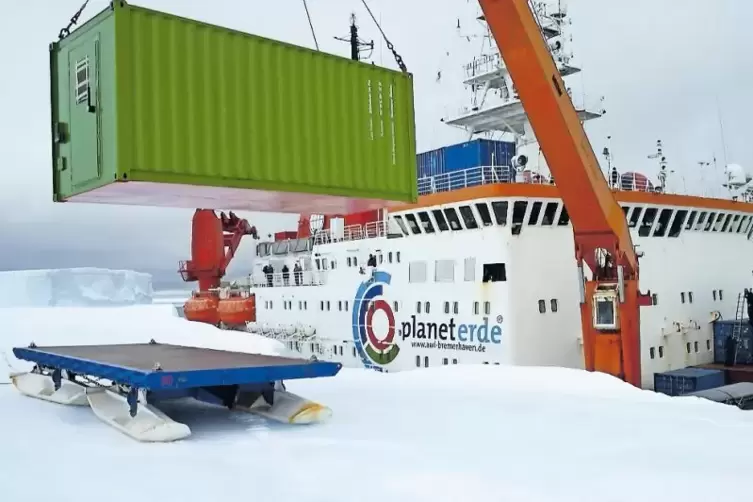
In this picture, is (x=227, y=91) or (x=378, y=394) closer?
(x=227, y=91)

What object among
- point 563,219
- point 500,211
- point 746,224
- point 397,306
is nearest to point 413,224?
point 397,306

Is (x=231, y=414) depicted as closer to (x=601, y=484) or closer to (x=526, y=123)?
(x=601, y=484)

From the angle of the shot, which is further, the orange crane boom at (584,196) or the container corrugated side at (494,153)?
the container corrugated side at (494,153)

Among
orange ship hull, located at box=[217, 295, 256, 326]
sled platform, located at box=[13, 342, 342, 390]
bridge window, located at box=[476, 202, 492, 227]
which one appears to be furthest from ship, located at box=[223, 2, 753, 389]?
sled platform, located at box=[13, 342, 342, 390]

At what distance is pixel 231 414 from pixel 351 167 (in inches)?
145

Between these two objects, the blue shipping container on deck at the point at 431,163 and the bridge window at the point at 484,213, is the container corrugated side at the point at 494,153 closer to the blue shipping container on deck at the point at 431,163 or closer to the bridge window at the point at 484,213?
the blue shipping container on deck at the point at 431,163

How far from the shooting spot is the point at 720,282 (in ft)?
60.4

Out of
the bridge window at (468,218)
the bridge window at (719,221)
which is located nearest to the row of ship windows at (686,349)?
the bridge window at (719,221)

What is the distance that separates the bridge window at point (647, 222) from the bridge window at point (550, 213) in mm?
2913

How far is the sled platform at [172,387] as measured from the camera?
638cm

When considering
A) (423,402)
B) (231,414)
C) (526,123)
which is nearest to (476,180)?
(526,123)

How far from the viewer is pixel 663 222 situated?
17.2 m

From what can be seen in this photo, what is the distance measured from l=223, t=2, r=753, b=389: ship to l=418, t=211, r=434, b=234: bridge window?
24 millimetres

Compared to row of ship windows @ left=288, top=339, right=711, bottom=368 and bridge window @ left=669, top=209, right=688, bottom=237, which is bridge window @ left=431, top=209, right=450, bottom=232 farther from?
bridge window @ left=669, top=209, right=688, bottom=237
